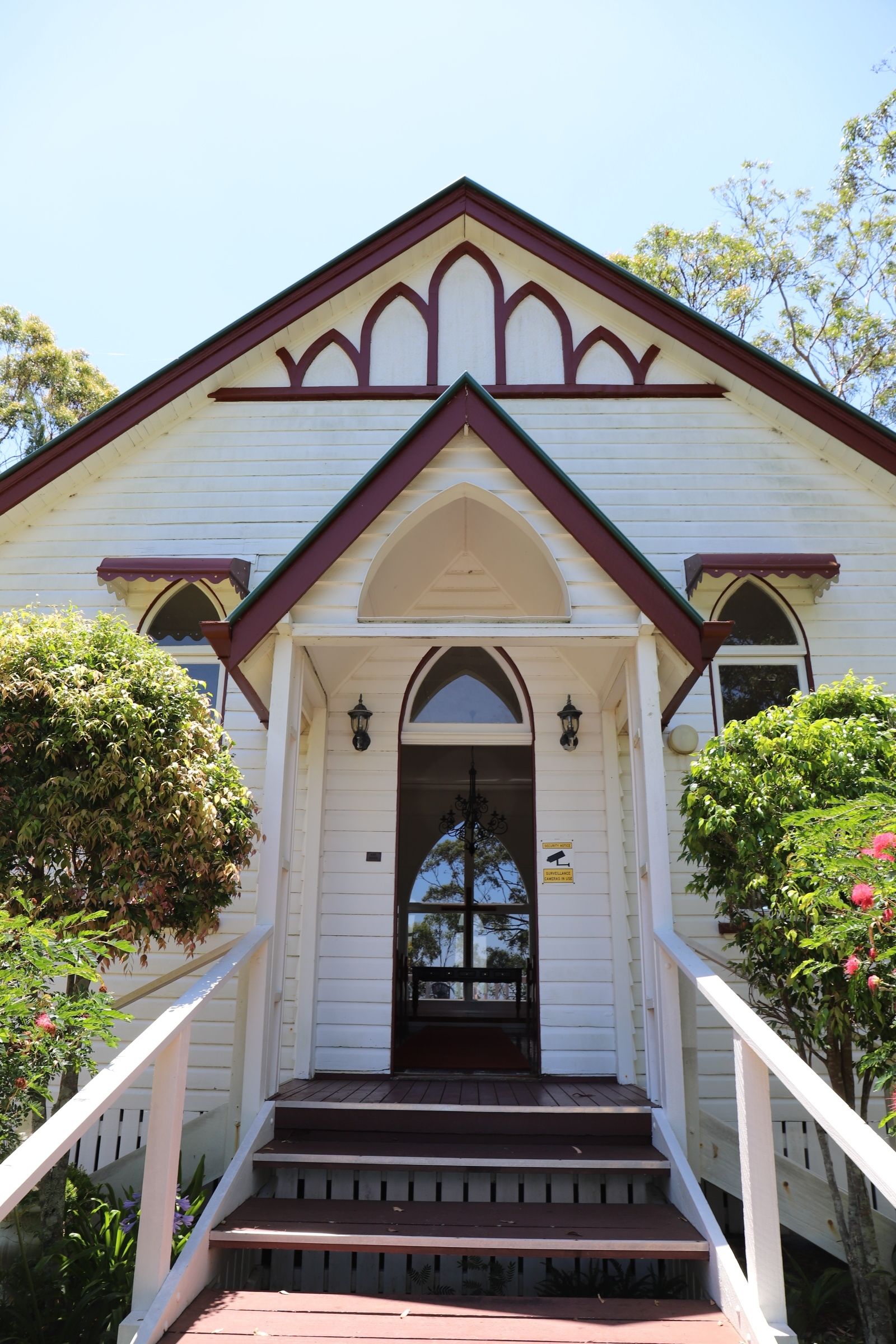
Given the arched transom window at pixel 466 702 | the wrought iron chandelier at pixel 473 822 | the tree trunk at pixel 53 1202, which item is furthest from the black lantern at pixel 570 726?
the tree trunk at pixel 53 1202

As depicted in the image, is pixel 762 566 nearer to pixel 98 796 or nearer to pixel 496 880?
pixel 496 880

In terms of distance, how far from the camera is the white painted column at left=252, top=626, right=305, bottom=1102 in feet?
16.7

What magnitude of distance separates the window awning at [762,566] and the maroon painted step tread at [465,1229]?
15.7 feet

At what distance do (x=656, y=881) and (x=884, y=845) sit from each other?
6.84 feet

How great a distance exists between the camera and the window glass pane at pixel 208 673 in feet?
26.0

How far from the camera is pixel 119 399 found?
8.28 m

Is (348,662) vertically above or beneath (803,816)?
above

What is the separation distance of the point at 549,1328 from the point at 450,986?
7.48m

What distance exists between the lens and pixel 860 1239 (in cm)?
475

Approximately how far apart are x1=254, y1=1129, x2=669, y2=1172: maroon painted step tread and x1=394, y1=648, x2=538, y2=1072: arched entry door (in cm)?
415

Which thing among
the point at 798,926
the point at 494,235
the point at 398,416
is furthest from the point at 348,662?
the point at 494,235

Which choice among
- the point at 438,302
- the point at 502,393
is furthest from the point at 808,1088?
the point at 438,302

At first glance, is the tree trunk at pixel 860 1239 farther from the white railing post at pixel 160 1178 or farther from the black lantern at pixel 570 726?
the white railing post at pixel 160 1178

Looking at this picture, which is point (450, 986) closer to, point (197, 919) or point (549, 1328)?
point (197, 919)
